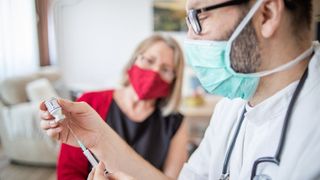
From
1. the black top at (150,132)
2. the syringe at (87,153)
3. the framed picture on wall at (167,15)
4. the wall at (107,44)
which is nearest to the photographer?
the syringe at (87,153)

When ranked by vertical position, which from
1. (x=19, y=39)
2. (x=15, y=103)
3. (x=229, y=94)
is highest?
(x=19, y=39)

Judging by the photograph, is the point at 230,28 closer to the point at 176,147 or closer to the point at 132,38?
the point at 176,147

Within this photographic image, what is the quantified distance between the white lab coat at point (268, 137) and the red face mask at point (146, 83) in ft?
0.76

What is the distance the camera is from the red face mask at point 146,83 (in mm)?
876

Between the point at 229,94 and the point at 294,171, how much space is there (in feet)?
0.59

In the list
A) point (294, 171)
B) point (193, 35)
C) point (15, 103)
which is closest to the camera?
point (294, 171)

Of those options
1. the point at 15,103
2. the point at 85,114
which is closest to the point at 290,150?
the point at 85,114

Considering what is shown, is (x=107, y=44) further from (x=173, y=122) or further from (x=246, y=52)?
(x=246, y=52)

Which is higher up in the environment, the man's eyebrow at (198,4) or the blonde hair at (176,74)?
the man's eyebrow at (198,4)

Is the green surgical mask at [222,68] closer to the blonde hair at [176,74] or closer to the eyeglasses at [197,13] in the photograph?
the eyeglasses at [197,13]

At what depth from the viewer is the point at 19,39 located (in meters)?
0.77

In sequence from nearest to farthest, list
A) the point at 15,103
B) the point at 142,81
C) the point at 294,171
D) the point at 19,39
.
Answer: the point at 294,171 → the point at 19,39 → the point at 142,81 → the point at 15,103

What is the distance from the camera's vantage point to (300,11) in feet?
1.67

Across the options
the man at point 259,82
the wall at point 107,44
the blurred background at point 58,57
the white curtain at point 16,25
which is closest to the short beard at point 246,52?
the man at point 259,82
